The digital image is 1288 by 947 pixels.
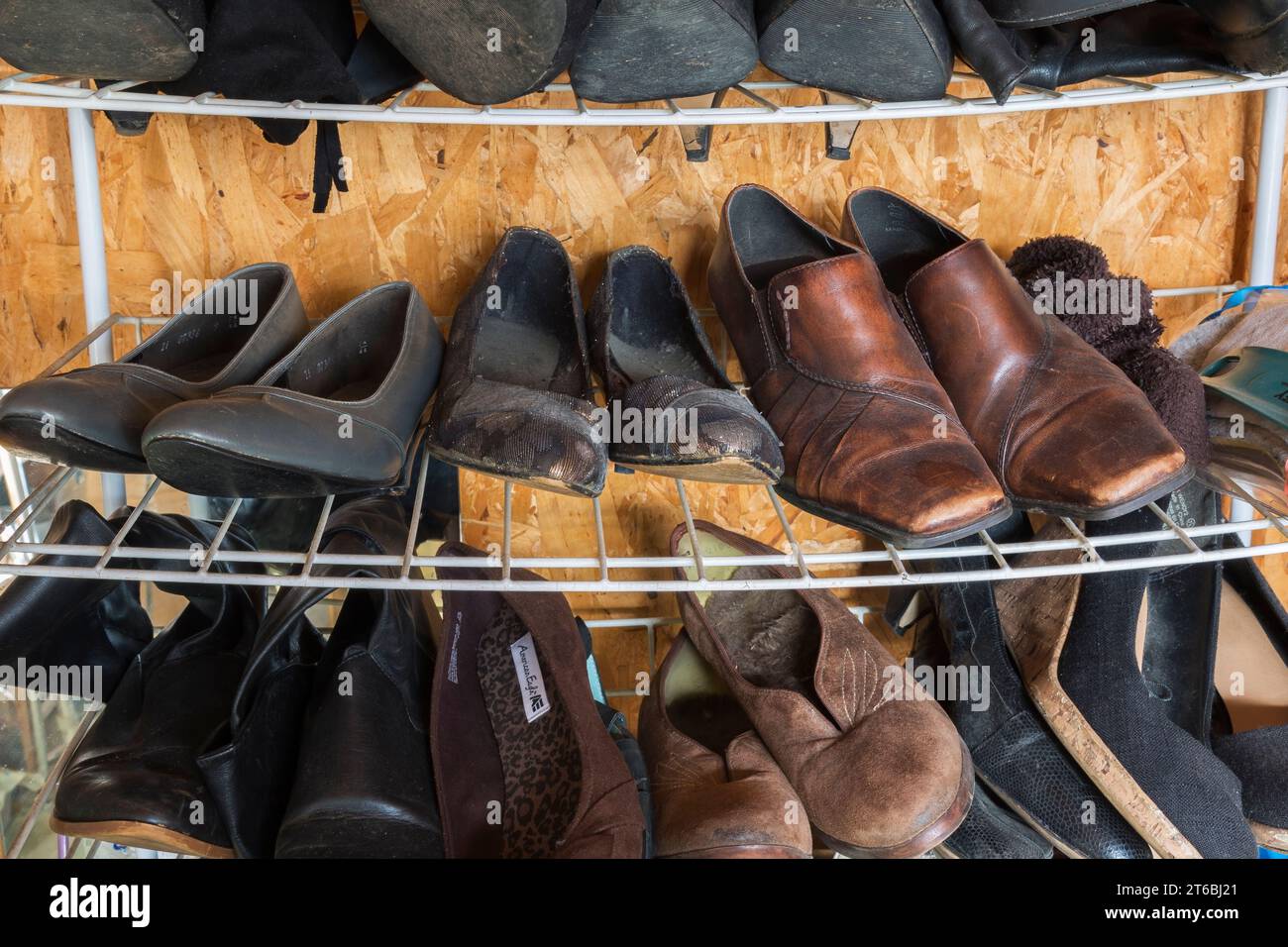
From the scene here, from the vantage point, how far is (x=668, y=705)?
1.07 m

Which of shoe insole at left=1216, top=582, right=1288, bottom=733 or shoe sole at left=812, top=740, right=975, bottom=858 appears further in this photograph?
shoe insole at left=1216, top=582, right=1288, bottom=733

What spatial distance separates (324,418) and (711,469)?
0.30 metres

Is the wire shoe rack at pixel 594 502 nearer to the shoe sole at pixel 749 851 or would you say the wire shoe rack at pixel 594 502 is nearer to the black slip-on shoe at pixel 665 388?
the black slip-on shoe at pixel 665 388

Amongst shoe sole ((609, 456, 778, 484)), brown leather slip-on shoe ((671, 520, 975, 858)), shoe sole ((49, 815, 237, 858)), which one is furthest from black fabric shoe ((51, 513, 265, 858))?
brown leather slip-on shoe ((671, 520, 975, 858))

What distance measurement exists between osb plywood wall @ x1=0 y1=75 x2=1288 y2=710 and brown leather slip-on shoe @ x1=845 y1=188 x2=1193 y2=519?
0.57 ft

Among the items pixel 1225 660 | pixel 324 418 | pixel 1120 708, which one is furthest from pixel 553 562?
pixel 1225 660

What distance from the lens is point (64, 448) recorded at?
0.78 meters

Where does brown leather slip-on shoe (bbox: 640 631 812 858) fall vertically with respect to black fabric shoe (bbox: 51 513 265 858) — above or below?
below

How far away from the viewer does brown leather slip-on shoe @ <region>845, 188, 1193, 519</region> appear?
0.82 metres

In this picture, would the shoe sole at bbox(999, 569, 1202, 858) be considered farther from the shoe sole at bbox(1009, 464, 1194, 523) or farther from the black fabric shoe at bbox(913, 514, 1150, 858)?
the shoe sole at bbox(1009, 464, 1194, 523)

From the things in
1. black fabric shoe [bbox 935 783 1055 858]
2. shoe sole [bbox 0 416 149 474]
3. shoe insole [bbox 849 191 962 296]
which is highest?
shoe insole [bbox 849 191 962 296]

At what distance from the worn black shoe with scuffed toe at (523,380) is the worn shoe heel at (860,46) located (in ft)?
1.04

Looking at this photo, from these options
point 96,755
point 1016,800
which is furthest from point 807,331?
point 96,755

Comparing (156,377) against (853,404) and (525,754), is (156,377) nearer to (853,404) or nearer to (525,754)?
(525,754)
